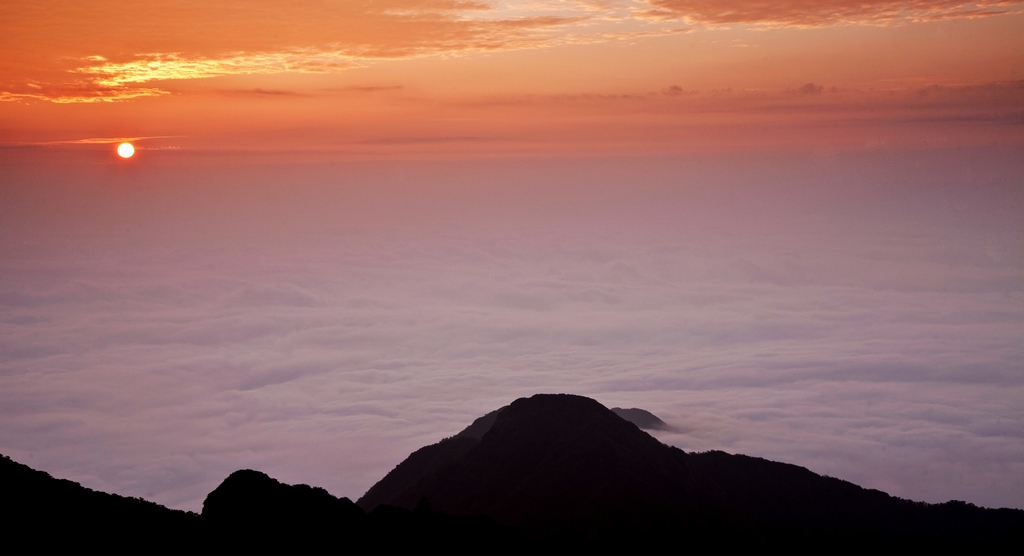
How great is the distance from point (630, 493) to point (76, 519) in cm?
3149

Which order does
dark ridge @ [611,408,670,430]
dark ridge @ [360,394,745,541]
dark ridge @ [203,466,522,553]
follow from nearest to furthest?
dark ridge @ [203,466,522,553] < dark ridge @ [360,394,745,541] < dark ridge @ [611,408,670,430]

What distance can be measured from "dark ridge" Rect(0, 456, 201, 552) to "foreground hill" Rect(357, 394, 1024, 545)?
1792 centimetres

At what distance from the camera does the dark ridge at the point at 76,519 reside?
94.3ft

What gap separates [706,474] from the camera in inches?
2457

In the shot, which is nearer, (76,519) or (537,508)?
(76,519)

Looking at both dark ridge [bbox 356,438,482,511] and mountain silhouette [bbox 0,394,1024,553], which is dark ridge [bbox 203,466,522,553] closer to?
mountain silhouette [bbox 0,394,1024,553]

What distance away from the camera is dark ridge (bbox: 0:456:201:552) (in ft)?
94.3

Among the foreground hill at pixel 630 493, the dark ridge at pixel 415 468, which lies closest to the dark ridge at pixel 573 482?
the foreground hill at pixel 630 493

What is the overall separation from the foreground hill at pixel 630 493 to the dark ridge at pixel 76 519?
1792 centimetres

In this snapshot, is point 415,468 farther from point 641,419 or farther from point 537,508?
point 641,419

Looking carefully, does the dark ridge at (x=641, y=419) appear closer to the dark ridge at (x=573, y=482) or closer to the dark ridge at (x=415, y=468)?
the dark ridge at (x=415, y=468)

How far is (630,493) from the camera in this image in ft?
163

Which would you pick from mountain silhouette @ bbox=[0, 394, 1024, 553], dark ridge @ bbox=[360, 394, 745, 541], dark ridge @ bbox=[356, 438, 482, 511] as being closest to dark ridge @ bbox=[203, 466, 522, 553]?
mountain silhouette @ bbox=[0, 394, 1024, 553]

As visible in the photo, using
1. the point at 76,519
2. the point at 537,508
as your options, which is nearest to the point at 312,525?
the point at 76,519
